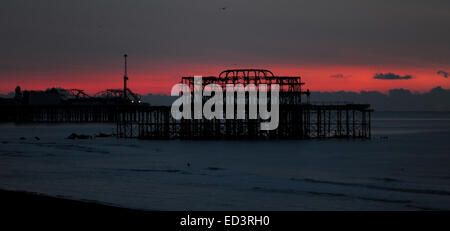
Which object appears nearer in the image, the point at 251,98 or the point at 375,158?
the point at 375,158

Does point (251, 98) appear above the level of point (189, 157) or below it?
above

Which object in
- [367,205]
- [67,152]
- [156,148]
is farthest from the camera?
[156,148]

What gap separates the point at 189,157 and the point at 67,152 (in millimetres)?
10324

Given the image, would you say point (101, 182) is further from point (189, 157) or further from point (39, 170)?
point (189, 157)

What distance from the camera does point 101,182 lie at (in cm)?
2347

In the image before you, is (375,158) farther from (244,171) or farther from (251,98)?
(251,98)

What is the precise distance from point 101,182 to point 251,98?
29.6 meters

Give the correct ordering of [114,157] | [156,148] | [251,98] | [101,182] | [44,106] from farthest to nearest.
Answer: [44,106]
[251,98]
[156,148]
[114,157]
[101,182]

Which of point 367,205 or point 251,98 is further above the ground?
point 251,98

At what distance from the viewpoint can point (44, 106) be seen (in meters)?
112

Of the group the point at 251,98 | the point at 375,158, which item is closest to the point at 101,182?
the point at 375,158
